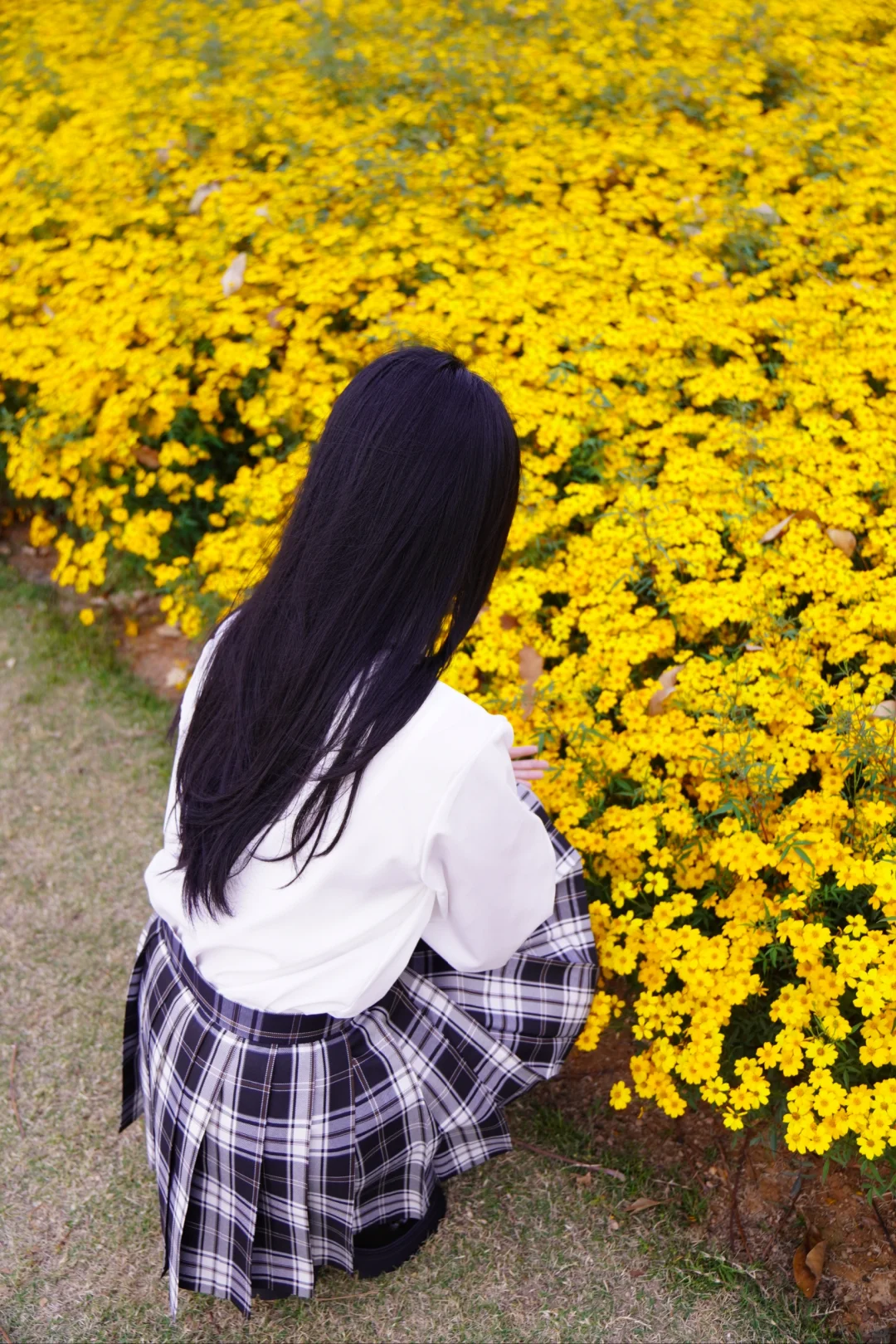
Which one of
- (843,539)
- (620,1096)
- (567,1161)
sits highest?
(843,539)

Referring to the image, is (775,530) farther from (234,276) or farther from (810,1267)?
(234,276)

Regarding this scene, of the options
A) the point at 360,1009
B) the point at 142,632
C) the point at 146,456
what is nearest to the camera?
the point at 360,1009

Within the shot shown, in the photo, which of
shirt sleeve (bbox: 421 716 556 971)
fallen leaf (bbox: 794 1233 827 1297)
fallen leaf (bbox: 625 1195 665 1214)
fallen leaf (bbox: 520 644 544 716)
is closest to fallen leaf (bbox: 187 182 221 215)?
fallen leaf (bbox: 520 644 544 716)

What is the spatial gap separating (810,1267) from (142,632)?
104 inches

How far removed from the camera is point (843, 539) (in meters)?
2.51

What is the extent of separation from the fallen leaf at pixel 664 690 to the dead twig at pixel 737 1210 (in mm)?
864

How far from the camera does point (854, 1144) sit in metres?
1.85

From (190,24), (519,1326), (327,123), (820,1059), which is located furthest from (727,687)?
(190,24)

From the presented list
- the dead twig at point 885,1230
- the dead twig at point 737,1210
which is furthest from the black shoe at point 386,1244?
the dead twig at point 885,1230

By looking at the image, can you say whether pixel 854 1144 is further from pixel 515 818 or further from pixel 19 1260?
pixel 19 1260

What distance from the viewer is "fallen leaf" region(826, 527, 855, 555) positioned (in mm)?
2508

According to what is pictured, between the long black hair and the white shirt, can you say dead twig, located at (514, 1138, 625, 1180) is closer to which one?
the white shirt

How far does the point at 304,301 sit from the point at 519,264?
685 mm

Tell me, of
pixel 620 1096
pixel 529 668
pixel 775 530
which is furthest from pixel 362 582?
pixel 775 530
